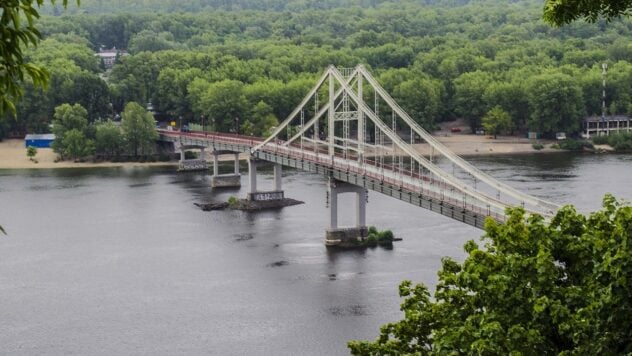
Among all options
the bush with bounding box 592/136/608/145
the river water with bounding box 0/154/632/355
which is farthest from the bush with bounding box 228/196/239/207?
the bush with bounding box 592/136/608/145

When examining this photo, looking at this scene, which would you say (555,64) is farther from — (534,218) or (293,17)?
(534,218)

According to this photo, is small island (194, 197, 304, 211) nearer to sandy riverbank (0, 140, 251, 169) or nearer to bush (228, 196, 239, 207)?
bush (228, 196, 239, 207)

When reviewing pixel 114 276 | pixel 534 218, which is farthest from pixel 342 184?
pixel 534 218

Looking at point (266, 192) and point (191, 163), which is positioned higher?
point (191, 163)

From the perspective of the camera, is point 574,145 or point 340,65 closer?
point 574,145

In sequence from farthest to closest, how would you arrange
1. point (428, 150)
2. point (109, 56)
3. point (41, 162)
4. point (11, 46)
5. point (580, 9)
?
point (109, 56)
point (428, 150)
point (41, 162)
point (580, 9)
point (11, 46)

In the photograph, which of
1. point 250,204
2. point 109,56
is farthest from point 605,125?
point 109,56

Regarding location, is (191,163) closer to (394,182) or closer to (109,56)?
(394,182)

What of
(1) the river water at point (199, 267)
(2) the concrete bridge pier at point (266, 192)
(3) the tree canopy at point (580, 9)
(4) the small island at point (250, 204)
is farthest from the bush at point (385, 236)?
(3) the tree canopy at point (580, 9)
